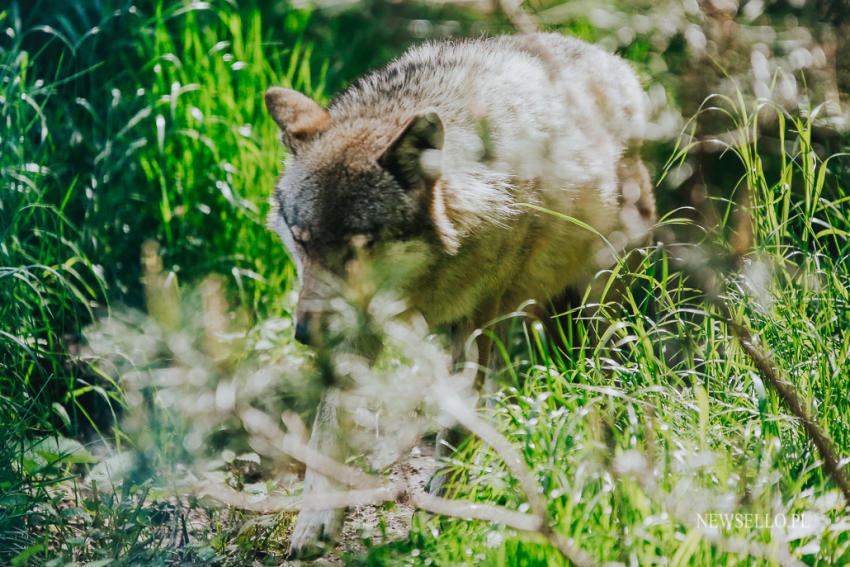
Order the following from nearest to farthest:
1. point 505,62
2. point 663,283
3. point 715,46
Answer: point 663,283 < point 715,46 < point 505,62

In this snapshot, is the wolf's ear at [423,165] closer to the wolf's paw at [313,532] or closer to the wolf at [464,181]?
the wolf at [464,181]

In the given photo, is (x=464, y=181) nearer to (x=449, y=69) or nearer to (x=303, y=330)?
(x=449, y=69)

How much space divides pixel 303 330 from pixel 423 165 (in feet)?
2.60

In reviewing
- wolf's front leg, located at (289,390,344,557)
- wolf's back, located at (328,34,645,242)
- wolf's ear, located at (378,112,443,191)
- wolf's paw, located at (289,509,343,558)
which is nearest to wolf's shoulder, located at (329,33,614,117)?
wolf's back, located at (328,34,645,242)

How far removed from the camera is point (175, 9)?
16.5ft

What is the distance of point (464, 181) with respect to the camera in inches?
129

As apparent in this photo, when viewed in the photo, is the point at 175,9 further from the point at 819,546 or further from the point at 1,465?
the point at 819,546

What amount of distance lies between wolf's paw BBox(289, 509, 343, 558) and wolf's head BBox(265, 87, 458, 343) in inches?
25.8

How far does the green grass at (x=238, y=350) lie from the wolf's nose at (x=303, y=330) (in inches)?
9.7

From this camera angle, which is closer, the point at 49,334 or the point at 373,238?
the point at 373,238

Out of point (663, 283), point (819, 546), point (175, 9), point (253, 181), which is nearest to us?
point (819, 546)

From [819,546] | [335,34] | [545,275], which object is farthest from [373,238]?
[335,34]

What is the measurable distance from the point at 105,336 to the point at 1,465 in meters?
0.88

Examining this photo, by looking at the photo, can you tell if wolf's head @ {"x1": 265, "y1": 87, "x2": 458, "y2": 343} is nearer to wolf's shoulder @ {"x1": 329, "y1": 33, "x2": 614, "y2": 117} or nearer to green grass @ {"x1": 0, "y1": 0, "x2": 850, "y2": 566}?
wolf's shoulder @ {"x1": 329, "y1": 33, "x2": 614, "y2": 117}
